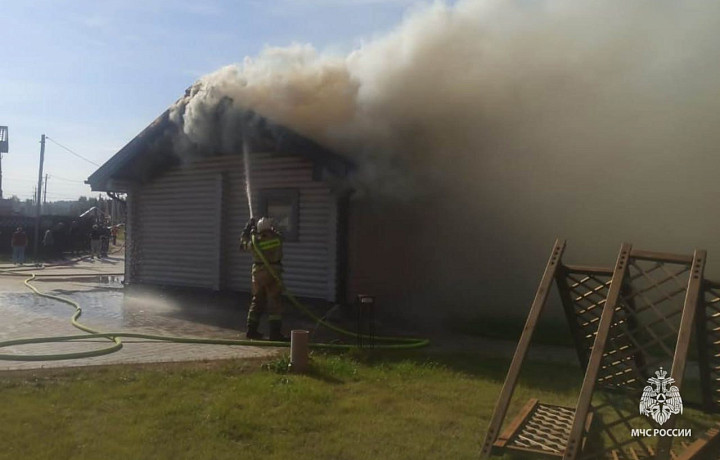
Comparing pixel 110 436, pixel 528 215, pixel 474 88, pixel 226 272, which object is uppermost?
pixel 474 88

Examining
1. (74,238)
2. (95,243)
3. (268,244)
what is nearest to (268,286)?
(268,244)

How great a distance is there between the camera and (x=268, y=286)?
9.24 metres

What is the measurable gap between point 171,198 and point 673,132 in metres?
10.0

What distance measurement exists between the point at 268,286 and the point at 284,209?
3514 mm

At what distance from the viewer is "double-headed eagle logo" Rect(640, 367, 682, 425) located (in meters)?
4.71

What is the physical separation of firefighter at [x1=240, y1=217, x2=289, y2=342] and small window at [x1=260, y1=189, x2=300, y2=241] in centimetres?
288

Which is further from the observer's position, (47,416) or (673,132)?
(673,132)

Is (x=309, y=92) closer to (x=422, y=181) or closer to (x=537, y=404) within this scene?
(x=422, y=181)

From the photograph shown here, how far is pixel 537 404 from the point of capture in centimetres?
598

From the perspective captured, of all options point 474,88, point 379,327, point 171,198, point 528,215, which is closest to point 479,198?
point 528,215

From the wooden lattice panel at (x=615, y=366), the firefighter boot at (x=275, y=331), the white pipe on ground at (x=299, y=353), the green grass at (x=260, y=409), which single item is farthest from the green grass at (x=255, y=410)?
the firefighter boot at (x=275, y=331)

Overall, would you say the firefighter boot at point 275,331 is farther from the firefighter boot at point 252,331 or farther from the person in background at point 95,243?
the person in background at point 95,243

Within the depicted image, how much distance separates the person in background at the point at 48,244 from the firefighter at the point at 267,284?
23.7 meters

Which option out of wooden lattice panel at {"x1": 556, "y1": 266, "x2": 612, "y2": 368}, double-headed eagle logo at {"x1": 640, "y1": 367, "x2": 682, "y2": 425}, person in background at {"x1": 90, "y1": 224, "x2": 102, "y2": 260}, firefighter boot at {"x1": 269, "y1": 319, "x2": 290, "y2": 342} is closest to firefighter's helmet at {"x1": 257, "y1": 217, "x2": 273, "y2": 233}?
firefighter boot at {"x1": 269, "y1": 319, "x2": 290, "y2": 342}
